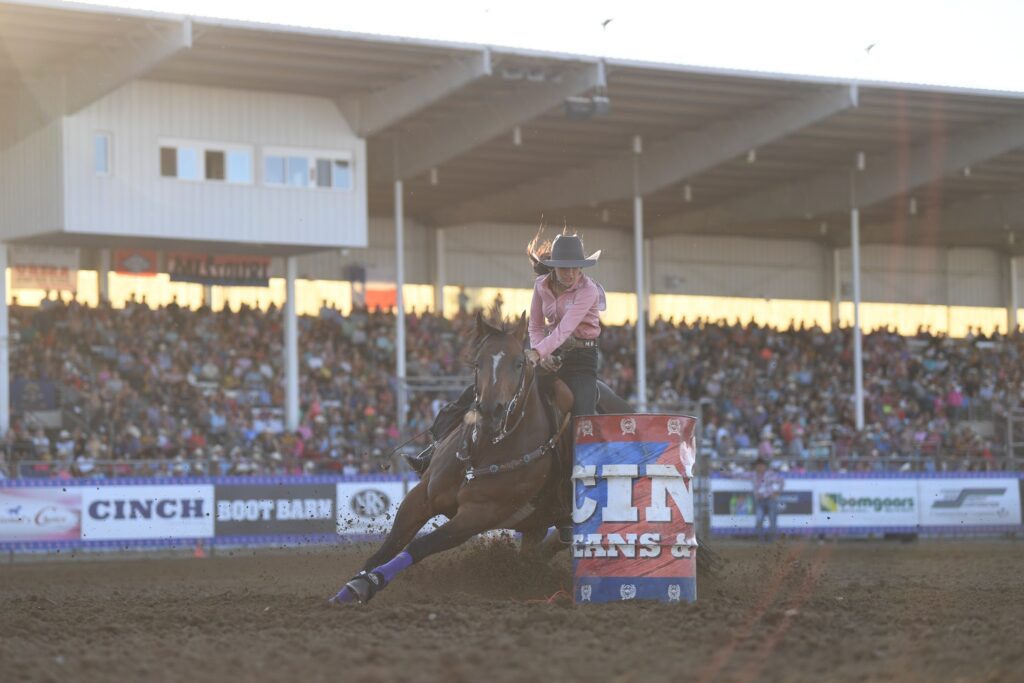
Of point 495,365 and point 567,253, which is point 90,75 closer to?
point 567,253

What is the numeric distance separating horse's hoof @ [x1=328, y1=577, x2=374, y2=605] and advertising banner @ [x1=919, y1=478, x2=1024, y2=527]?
58.3 feet

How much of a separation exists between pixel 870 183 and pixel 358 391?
13952mm

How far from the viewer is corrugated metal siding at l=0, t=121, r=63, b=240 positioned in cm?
2620

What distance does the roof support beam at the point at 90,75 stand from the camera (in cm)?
2402

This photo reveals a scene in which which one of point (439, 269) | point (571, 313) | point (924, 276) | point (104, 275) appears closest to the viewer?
point (571, 313)

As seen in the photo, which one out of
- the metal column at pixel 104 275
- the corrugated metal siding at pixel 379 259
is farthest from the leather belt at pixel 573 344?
the corrugated metal siding at pixel 379 259

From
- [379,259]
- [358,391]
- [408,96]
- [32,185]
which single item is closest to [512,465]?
[408,96]

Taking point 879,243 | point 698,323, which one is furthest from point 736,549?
point 879,243

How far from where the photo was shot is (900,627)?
7.88 metres

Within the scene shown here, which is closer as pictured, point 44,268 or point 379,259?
point 44,268

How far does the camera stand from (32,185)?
88.1ft

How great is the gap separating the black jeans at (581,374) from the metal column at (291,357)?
19.2 meters

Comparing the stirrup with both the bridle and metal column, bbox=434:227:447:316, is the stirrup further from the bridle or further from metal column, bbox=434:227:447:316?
metal column, bbox=434:227:447:316

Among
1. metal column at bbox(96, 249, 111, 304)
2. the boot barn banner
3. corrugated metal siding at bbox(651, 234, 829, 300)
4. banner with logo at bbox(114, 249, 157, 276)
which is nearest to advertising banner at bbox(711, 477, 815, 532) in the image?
banner with logo at bbox(114, 249, 157, 276)
